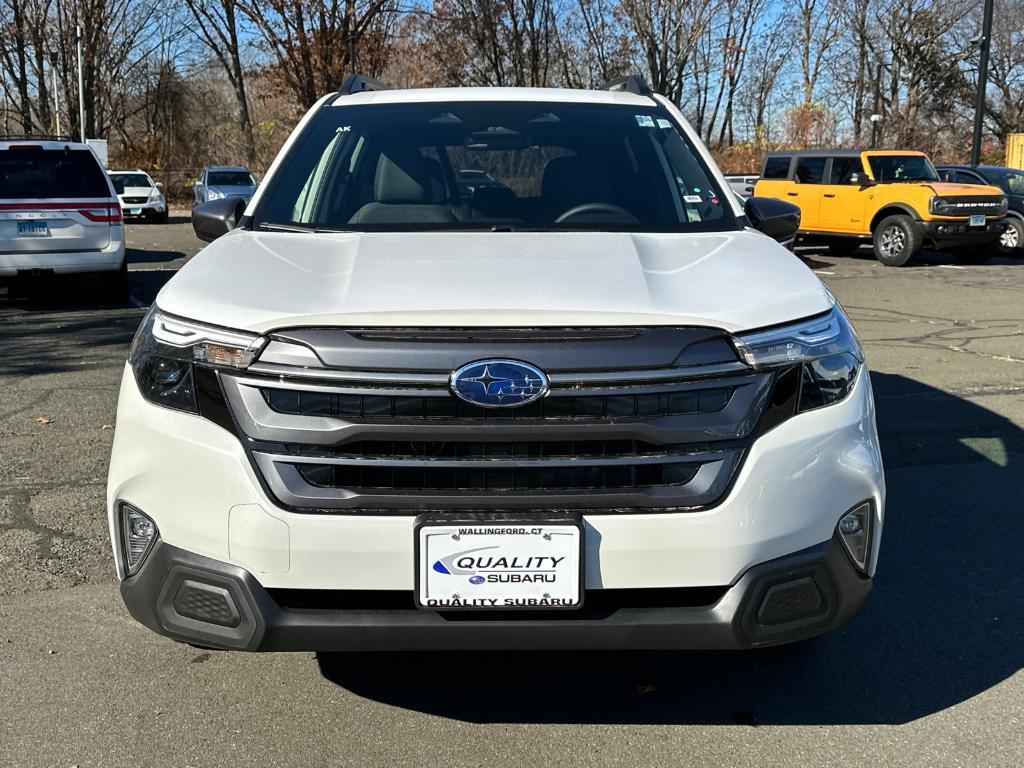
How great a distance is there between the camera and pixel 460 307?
2.58 metres

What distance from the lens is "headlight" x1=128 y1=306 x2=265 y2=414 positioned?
8.43 ft

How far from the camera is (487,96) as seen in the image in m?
4.54

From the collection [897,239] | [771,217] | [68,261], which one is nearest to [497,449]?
[771,217]

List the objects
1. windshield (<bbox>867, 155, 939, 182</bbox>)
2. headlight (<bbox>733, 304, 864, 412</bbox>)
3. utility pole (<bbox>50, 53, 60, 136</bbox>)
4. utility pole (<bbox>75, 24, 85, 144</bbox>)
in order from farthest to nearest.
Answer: utility pole (<bbox>50, 53, 60, 136</bbox>) < utility pole (<bbox>75, 24, 85, 144</bbox>) < windshield (<bbox>867, 155, 939, 182</bbox>) < headlight (<bbox>733, 304, 864, 412</bbox>)

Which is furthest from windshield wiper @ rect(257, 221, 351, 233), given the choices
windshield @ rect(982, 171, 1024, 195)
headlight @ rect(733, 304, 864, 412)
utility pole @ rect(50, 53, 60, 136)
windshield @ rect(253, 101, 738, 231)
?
utility pole @ rect(50, 53, 60, 136)

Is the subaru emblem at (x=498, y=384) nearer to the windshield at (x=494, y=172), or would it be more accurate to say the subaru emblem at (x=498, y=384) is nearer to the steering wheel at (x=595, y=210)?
the windshield at (x=494, y=172)

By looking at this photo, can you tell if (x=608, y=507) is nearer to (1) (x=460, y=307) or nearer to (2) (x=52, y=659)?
(1) (x=460, y=307)

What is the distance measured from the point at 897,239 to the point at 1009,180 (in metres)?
2.91

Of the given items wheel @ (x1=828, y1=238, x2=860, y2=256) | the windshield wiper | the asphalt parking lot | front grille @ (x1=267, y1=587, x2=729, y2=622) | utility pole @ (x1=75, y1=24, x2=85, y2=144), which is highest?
utility pole @ (x1=75, y1=24, x2=85, y2=144)

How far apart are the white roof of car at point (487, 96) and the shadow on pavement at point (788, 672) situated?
2.20 metres

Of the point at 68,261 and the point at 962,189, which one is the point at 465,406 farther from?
the point at 962,189

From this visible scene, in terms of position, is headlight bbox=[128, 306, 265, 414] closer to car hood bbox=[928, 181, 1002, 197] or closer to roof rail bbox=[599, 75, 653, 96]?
roof rail bbox=[599, 75, 653, 96]

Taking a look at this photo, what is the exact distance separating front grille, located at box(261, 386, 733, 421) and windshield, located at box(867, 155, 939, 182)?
17.0m

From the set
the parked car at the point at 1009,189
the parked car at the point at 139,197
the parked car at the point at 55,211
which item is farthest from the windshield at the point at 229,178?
the parked car at the point at 1009,189
